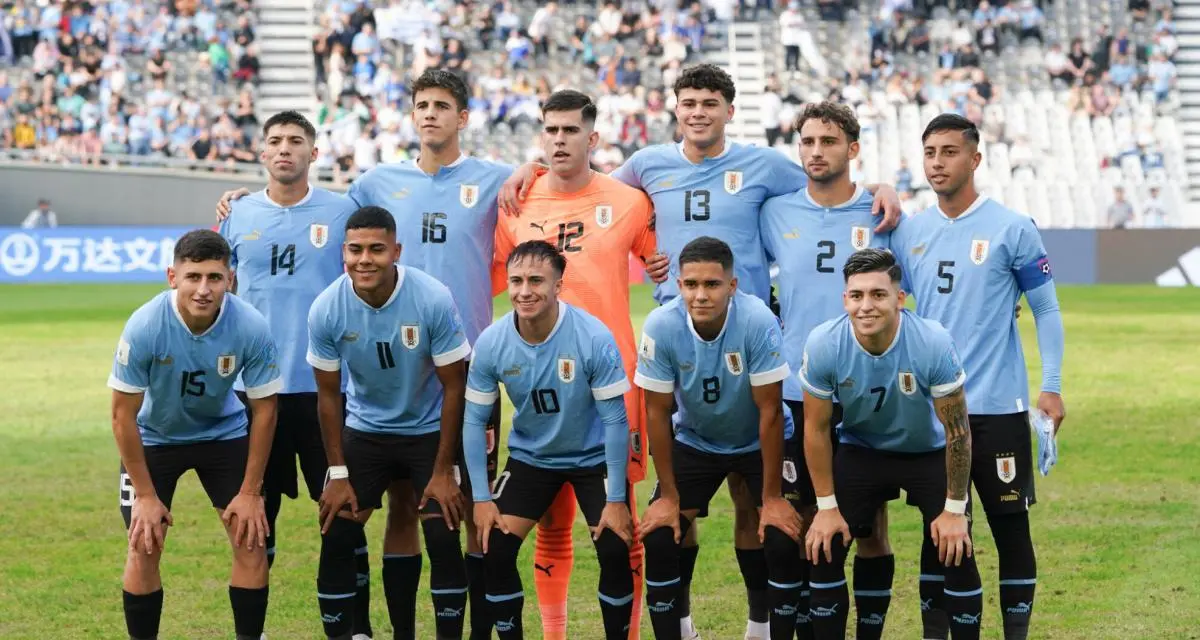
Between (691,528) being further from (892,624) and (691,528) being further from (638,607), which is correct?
(892,624)

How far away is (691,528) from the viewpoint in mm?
7758

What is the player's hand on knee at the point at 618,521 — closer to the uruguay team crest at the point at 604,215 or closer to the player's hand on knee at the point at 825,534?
the player's hand on knee at the point at 825,534

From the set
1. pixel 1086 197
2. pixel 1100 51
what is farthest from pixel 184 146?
pixel 1100 51

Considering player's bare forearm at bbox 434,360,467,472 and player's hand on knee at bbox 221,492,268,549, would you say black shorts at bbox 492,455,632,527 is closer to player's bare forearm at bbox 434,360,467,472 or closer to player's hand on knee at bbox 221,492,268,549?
player's bare forearm at bbox 434,360,467,472

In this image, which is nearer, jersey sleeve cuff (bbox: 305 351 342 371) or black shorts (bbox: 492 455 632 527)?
black shorts (bbox: 492 455 632 527)

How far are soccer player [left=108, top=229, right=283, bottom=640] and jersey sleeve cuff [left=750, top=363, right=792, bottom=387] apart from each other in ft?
7.19

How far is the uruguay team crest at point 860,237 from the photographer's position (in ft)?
24.2

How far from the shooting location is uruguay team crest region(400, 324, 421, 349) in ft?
23.1

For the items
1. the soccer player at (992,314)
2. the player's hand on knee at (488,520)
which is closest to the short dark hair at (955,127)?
the soccer player at (992,314)

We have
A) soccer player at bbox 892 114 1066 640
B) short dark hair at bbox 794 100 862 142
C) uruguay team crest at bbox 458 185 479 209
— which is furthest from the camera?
uruguay team crest at bbox 458 185 479 209

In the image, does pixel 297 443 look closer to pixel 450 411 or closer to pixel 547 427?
pixel 450 411

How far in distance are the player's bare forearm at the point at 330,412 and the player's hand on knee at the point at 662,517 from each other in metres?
1.45

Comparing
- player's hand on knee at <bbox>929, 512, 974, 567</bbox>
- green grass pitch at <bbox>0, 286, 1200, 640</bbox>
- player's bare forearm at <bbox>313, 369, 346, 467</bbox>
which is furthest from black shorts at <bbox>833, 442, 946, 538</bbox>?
player's bare forearm at <bbox>313, 369, 346, 467</bbox>

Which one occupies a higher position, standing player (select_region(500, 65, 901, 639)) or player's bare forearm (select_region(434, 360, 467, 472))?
standing player (select_region(500, 65, 901, 639))
